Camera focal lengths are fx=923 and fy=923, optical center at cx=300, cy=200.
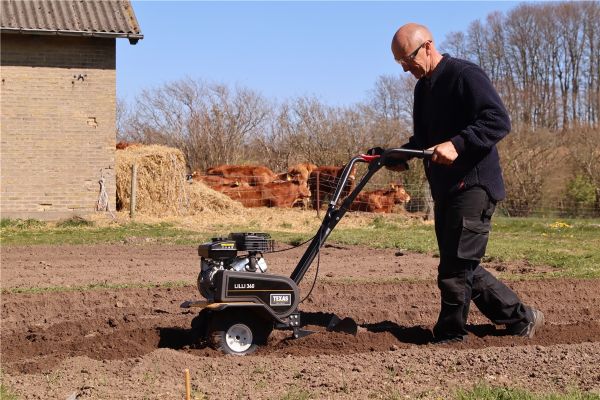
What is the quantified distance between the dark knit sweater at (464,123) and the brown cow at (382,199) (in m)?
19.2

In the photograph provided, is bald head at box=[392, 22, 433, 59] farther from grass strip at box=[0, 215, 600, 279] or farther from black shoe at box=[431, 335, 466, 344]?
grass strip at box=[0, 215, 600, 279]

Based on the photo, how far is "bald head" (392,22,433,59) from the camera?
6629 mm

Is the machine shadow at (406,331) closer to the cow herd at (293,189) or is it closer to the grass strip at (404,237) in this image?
the grass strip at (404,237)

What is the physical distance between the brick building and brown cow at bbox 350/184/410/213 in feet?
25.4

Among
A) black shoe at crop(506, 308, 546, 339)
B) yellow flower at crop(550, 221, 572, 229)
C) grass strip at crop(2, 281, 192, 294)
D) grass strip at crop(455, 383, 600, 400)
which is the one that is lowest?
grass strip at crop(455, 383, 600, 400)

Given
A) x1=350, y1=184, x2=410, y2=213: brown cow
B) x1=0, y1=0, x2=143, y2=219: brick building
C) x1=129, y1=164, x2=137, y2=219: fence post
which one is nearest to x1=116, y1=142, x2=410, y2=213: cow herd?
x1=350, y1=184, x2=410, y2=213: brown cow

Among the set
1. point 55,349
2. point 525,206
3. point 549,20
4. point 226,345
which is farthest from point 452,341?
point 549,20

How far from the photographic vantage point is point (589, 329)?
7.56 metres

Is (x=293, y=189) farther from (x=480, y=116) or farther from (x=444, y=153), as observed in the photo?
(x=444, y=153)

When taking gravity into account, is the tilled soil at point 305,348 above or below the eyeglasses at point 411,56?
below

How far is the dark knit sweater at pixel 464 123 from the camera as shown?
6.49 metres

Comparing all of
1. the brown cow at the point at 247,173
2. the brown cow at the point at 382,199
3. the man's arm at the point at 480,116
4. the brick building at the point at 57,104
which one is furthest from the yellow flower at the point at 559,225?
the man's arm at the point at 480,116

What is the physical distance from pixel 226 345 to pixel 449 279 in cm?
171

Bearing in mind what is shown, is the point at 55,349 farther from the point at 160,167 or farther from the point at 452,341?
the point at 160,167
